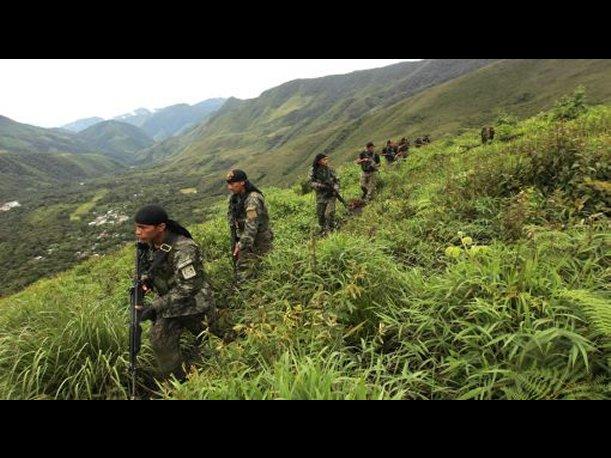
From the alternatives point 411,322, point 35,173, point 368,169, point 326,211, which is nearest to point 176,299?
point 411,322

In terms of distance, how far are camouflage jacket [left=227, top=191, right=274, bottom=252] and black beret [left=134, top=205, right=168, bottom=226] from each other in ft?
5.78

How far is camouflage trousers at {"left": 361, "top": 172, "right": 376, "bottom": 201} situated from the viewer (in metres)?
13.4

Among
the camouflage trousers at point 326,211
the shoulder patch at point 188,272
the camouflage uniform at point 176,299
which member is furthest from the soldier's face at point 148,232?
the camouflage trousers at point 326,211

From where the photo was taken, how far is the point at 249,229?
646 cm

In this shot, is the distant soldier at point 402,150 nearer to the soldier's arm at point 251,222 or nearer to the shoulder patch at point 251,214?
the soldier's arm at point 251,222

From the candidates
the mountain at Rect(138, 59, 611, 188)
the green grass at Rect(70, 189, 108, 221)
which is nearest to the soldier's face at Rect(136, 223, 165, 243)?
the mountain at Rect(138, 59, 611, 188)

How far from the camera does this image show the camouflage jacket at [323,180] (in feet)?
33.7

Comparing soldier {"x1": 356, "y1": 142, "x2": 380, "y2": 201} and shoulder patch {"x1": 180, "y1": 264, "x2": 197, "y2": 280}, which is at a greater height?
soldier {"x1": 356, "y1": 142, "x2": 380, "y2": 201}

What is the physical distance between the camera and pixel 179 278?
482 cm

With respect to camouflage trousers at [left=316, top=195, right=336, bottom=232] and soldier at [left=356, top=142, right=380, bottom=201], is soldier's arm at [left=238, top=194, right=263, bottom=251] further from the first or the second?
soldier at [left=356, top=142, right=380, bottom=201]

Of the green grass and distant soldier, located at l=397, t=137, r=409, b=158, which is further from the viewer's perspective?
the green grass
